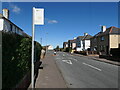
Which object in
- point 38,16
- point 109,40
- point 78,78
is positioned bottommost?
point 78,78

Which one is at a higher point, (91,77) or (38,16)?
(38,16)

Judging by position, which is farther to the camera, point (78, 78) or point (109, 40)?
point (109, 40)

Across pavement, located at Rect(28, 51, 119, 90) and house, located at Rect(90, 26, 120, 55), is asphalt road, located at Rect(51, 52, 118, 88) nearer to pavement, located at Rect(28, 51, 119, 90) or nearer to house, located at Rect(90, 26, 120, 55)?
pavement, located at Rect(28, 51, 119, 90)

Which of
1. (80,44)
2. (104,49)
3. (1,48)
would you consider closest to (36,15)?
(1,48)

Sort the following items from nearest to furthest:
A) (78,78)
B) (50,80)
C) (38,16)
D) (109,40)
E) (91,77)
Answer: (38,16), (50,80), (78,78), (91,77), (109,40)

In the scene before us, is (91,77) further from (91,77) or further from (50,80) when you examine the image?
(50,80)

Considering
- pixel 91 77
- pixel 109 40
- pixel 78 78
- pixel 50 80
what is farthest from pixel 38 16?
pixel 109 40

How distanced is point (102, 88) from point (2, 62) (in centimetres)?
535

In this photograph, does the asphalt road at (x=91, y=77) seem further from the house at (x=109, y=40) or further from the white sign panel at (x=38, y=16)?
the house at (x=109, y=40)

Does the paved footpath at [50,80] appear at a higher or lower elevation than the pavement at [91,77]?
higher

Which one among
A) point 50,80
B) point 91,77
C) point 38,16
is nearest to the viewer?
point 38,16

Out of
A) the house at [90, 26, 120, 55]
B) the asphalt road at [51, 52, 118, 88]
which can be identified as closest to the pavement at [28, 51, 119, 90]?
the asphalt road at [51, 52, 118, 88]

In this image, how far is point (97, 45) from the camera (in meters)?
48.0

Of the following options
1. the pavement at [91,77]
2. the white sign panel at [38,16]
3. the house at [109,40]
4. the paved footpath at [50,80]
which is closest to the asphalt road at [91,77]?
the pavement at [91,77]
